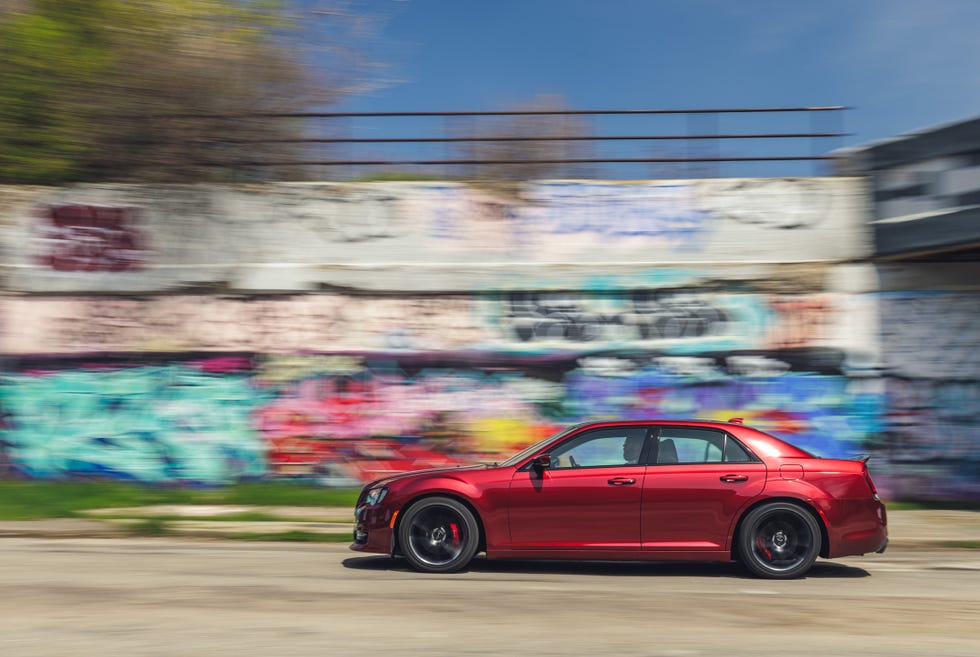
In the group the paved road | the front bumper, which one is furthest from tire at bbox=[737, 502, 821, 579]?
the front bumper

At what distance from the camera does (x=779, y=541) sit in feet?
26.9

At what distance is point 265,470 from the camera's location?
15.0m

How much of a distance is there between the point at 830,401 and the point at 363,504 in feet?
28.5

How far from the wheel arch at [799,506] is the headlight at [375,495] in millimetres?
3016

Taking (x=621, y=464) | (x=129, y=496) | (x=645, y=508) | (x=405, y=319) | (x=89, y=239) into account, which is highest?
(x=89, y=239)

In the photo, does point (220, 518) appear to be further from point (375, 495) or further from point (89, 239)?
point (89, 239)

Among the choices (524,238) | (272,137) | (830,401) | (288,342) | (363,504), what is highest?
(272,137)

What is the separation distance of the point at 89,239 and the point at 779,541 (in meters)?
11.7

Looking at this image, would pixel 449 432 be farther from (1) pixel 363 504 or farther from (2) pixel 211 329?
(1) pixel 363 504

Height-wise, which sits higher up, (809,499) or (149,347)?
(149,347)

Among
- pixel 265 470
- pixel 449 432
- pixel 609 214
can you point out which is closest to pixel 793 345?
pixel 609 214

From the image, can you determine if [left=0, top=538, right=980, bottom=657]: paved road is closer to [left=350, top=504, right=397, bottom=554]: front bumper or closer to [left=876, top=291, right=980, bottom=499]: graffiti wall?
[left=350, top=504, right=397, bottom=554]: front bumper

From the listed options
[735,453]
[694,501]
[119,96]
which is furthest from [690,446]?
[119,96]

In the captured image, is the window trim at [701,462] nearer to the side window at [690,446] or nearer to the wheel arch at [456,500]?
the side window at [690,446]
